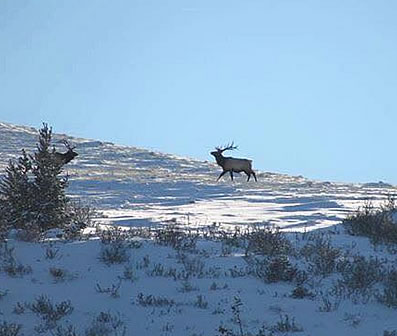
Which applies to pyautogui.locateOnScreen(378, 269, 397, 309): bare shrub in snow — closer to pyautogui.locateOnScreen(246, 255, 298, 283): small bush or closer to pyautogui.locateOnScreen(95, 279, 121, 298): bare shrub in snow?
pyautogui.locateOnScreen(246, 255, 298, 283): small bush

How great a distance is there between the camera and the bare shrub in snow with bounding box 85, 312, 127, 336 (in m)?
6.11

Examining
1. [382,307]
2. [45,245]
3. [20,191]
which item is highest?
[20,191]

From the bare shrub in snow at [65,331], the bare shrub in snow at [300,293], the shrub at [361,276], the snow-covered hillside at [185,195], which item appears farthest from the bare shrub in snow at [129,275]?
the snow-covered hillside at [185,195]

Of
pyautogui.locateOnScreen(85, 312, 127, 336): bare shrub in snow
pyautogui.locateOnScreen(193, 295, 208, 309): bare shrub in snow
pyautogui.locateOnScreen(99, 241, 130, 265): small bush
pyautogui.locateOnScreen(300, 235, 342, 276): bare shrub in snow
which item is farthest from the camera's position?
pyautogui.locateOnScreen(99, 241, 130, 265): small bush

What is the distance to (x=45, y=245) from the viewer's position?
9164mm

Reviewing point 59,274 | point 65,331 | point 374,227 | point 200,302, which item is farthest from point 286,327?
point 374,227

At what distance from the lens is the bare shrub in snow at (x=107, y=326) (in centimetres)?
611

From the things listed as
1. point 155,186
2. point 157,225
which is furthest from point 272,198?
point 157,225

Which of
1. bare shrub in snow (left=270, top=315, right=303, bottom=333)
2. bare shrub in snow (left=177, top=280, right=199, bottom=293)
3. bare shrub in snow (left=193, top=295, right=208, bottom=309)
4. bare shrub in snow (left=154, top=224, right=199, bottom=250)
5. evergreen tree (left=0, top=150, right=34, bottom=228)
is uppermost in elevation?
evergreen tree (left=0, top=150, right=34, bottom=228)

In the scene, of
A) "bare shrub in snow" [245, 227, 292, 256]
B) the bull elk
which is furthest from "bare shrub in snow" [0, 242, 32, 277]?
the bull elk

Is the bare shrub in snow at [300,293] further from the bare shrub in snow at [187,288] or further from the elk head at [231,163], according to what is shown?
the elk head at [231,163]

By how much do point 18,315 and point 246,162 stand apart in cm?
1247

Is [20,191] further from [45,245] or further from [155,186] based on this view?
[155,186]

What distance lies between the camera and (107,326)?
6.35 meters
